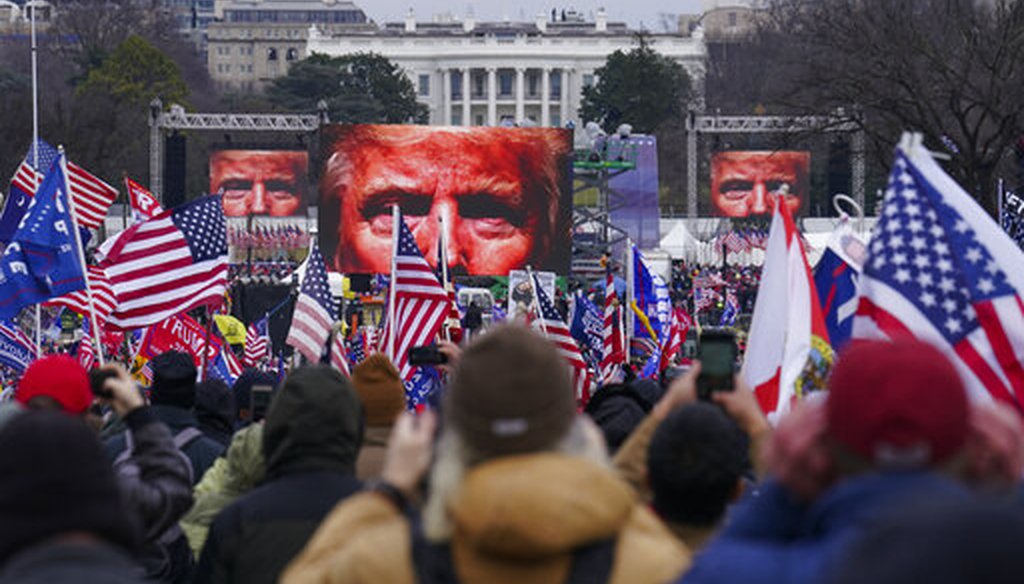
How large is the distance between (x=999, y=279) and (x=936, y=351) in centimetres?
320

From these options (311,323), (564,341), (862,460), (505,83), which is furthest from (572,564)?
(505,83)

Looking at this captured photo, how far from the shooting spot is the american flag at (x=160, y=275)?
44.3 feet


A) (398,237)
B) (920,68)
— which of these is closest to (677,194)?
(920,68)

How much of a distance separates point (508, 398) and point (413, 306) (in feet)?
31.3

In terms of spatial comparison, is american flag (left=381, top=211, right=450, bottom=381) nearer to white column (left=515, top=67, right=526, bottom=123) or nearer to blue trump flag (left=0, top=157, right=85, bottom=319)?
blue trump flag (left=0, top=157, right=85, bottom=319)

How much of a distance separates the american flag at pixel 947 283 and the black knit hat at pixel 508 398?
96.7 inches

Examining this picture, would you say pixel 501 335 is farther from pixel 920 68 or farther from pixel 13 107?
pixel 13 107

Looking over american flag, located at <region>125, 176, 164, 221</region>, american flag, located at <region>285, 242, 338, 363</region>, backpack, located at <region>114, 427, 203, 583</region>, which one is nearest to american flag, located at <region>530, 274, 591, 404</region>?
american flag, located at <region>285, 242, 338, 363</region>

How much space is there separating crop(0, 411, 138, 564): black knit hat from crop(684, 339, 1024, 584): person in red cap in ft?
2.76

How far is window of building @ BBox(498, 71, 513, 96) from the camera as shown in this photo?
15512 cm

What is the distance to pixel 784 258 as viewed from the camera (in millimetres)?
6930

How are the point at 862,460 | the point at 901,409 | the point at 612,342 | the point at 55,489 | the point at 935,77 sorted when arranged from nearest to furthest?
the point at 901,409 → the point at 862,460 → the point at 55,489 → the point at 612,342 → the point at 935,77

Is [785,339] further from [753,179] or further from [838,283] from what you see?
[753,179]

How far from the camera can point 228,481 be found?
19.5 feet
